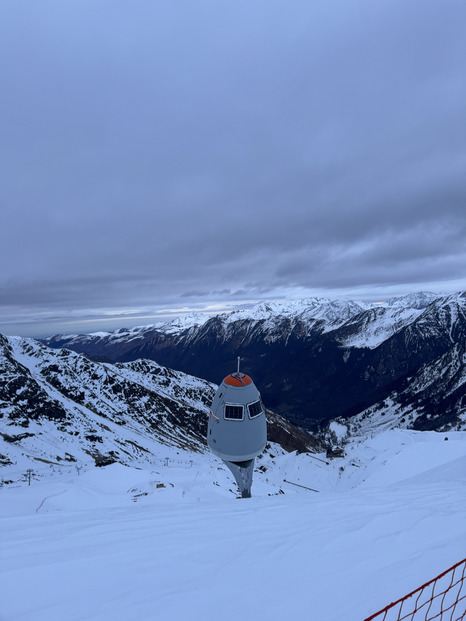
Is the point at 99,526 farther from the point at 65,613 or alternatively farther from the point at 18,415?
the point at 18,415

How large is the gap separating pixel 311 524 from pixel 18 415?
10778cm

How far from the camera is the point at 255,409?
16906mm

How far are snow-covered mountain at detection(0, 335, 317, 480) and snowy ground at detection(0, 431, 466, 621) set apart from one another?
168 feet

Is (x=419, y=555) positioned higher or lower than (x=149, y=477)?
higher

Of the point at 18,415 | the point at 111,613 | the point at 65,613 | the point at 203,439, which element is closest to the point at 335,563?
the point at 111,613

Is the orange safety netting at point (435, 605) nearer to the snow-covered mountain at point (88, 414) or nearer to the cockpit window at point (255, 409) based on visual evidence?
the cockpit window at point (255, 409)

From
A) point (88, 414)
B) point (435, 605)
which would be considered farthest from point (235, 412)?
point (88, 414)

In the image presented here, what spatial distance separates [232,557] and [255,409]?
9208mm

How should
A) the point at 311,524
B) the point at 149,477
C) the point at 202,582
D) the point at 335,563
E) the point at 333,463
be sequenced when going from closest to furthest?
the point at 202,582, the point at 335,563, the point at 311,524, the point at 149,477, the point at 333,463

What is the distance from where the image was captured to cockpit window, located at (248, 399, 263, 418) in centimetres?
1666

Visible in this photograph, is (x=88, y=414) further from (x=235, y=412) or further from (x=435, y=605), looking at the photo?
(x=435, y=605)

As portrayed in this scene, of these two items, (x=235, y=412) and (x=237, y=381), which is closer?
(x=235, y=412)

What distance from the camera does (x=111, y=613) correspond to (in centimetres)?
564

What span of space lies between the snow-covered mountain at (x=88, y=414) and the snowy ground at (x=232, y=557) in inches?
2013
